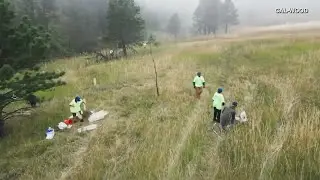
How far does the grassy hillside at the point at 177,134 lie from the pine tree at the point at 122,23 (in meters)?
16.7

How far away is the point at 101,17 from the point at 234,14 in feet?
143

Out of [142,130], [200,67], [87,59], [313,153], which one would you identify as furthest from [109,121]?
[87,59]

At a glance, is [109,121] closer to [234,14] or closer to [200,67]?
[200,67]

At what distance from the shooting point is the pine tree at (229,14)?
8325 centimetres

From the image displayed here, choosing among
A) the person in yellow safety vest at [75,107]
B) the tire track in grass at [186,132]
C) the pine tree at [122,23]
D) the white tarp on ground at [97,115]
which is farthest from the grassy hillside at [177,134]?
the pine tree at [122,23]

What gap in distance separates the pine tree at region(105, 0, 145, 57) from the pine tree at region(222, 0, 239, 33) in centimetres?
4399

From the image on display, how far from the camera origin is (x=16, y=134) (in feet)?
51.5

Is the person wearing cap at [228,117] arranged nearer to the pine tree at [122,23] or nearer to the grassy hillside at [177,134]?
the grassy hillside at [177,134]

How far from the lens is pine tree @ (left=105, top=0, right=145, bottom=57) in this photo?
40.3 m

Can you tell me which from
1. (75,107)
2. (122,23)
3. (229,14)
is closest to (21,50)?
(75,107)

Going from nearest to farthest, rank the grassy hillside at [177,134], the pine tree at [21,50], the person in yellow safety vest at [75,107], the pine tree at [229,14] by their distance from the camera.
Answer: the grassy hillside at [177,134] → the pine tree at [21,50] → the person in yellow safety vest at [75,107] → the pine tree at [229,14]

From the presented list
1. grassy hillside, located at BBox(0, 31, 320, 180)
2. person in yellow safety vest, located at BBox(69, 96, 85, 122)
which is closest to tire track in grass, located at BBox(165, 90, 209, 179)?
grassy hillside, located at BBox(0, 31, 320, 180)

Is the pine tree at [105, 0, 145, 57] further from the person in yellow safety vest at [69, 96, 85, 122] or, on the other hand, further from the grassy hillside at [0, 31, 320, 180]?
the person in yellow safety vest at [69, 96, 85, 122]

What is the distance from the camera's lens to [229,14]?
3391 inches
